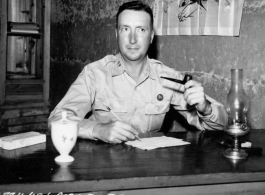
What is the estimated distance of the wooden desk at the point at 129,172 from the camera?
3.77 feet

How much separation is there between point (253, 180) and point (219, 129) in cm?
88

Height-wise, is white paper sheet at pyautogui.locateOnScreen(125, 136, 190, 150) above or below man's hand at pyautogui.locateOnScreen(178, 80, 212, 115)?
below

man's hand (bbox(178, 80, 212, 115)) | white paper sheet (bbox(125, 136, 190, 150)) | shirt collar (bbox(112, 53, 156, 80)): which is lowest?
white paper sheet (bbox(125, 136, 190, 150))

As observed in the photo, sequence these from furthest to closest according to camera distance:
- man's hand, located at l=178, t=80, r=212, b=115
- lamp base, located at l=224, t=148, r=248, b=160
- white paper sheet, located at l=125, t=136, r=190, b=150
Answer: man's hand, located at l=178, t=80, r=212, b=115, white paper sheet, located at l=125, t=136, r=190, b=150, lamp base, located at l=224, t=148, r=248, b=160

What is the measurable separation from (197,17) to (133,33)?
64cm

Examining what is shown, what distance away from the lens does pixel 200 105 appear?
1.93 m

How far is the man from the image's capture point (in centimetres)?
223

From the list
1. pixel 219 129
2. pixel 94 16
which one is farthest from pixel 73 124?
pixel 94 16

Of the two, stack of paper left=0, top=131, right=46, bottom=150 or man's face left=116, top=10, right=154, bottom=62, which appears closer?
stack of paper left=0, top=131, right=46, bottom=150

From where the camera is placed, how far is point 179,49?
290 centimetres

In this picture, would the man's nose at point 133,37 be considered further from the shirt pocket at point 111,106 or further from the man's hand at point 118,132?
the man's hand at point 118,132

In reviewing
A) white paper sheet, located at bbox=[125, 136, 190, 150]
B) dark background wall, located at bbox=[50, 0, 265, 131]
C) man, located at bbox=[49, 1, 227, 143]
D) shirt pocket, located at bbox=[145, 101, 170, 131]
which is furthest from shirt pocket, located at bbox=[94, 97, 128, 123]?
dark background wall, located at bbox=[50, 0, 265, 131]

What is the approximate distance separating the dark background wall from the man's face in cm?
59

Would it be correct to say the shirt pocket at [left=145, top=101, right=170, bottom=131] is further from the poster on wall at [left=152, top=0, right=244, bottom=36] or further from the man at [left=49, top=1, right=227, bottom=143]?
the poster on wall at [left=152, top=0, right=244, bottom=36]
